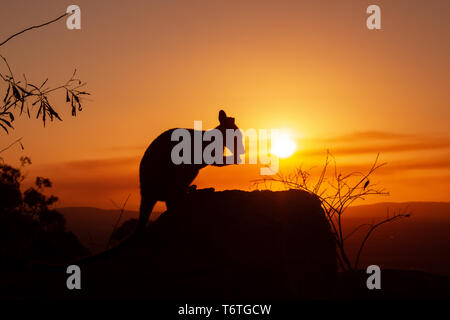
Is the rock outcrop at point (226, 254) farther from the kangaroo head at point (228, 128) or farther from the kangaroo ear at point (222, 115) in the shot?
the kangaroo ear at point (222, 115)

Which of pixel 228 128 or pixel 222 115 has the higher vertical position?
pixel 222 115

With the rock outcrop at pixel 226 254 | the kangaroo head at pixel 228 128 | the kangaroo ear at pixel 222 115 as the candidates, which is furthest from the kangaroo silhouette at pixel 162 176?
the kangaroo ear at pixel 222 115

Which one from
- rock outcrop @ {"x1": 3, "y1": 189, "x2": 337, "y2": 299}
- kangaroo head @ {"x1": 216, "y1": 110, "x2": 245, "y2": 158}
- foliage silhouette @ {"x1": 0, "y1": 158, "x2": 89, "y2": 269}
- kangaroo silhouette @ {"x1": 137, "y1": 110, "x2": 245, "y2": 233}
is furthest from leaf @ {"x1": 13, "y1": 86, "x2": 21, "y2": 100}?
foliage silhouette @ {"x1": 0, "y1": 158, "x2": 89, "y2": 269}

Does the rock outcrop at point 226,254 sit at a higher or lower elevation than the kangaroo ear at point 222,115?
lower

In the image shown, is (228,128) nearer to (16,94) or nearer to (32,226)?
(16,94)

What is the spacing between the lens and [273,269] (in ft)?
25.5

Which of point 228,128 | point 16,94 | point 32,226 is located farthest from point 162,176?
point 32,226

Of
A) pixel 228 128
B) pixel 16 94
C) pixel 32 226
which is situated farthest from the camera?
pixel 32 226

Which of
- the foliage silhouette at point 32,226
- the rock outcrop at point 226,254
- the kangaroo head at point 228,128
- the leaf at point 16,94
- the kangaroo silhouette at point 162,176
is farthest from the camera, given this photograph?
the foliage silhouette at point 32,226

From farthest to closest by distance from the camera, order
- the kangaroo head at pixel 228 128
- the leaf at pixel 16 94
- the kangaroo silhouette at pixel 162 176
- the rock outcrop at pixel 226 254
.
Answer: the kangaroo head at pixel 228 128, the kangaroo silhouette at pixel 162 176, the leaf at pixel 16 94, the rock outcrop at pixel 226 254

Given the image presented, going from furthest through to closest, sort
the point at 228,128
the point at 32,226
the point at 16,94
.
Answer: the point at 32,226, the point at 228,128, the point at 16,94

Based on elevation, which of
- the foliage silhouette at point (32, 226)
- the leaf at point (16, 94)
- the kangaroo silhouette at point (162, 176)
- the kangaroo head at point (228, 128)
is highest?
the leaf at point (16, 94)

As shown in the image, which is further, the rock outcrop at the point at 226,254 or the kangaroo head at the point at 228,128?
the kangaroo head at the point at 228,128
